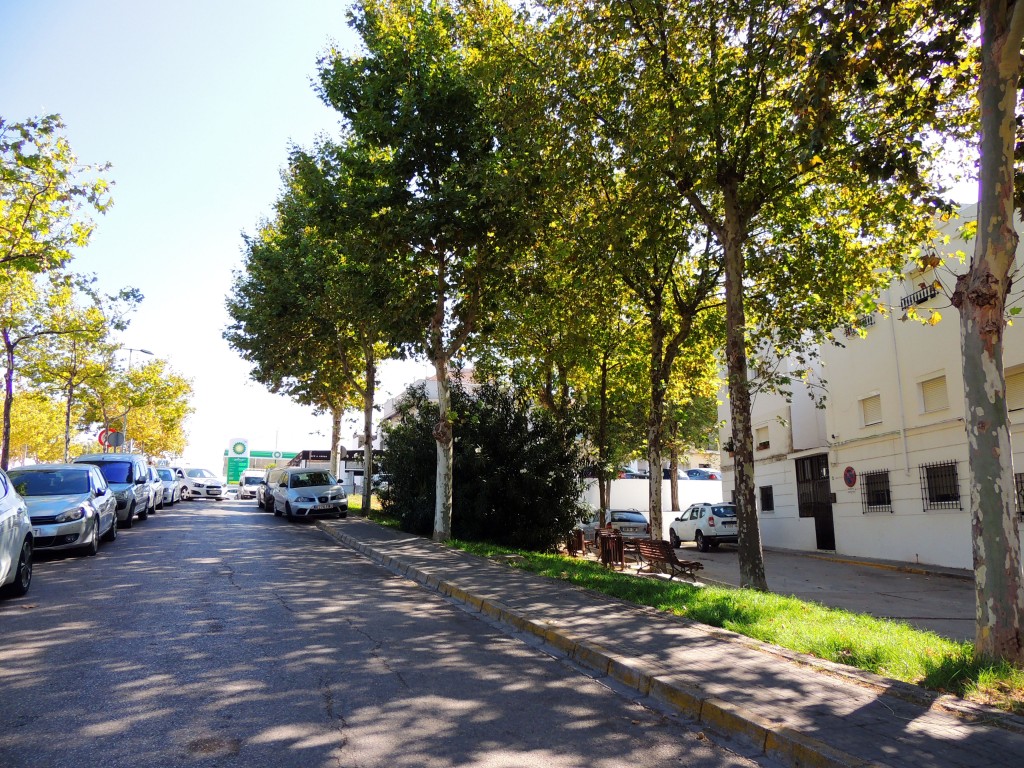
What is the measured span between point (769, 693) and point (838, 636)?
88.2 inches

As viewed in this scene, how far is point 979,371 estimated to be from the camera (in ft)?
19.9

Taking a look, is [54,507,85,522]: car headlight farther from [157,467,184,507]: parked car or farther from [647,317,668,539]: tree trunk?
[157,467,184,507]: parked car

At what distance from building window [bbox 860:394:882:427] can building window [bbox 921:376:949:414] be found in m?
1.83

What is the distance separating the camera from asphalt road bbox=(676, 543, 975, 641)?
460 inches

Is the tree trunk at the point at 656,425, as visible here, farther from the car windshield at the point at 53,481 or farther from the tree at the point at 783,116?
the car windshield at the point at 53,481

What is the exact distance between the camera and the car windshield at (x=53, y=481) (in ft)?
40.3

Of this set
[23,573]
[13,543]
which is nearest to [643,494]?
[23,573]

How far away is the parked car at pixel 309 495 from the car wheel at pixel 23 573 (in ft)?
46.6

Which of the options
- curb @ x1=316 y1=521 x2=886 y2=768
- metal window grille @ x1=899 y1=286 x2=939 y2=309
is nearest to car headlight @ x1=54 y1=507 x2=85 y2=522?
curb @ x1=316 y1=521 x2=886 y2=768

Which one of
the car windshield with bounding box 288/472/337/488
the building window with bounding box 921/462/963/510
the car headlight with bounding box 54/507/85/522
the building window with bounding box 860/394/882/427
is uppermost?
the building window with bounding box 860/394/882/427

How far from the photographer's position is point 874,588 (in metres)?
15.5

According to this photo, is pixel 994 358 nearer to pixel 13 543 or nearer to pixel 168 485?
pixel 13 543

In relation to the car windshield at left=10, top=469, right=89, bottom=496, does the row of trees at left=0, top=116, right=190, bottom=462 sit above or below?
above

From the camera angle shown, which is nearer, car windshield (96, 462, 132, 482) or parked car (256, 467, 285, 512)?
car windshield (96, 462, 132, 482)
